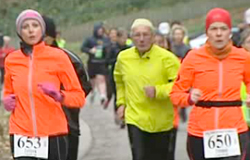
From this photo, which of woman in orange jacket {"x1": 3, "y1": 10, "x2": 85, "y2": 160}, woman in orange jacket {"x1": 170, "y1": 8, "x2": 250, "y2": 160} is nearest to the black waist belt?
woman in orange jacket {"x1": 170, "y1": 8, "x2": 250, "y2": 160}

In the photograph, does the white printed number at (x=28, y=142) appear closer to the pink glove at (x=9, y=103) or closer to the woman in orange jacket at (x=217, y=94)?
the pink glove at (x=9, y=103)

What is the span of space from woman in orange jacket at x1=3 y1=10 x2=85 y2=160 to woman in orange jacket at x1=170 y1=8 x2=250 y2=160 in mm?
950

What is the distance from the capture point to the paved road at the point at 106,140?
12.6 metres

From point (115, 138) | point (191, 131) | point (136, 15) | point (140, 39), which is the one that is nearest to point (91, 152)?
point (115, 138)

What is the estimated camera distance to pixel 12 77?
7.27 m

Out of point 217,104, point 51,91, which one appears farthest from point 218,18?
point 51,91

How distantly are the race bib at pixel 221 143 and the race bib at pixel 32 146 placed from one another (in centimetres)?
130

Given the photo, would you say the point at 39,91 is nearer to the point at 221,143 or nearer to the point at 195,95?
the point at 195,95

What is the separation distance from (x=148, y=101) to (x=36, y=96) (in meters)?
2.03

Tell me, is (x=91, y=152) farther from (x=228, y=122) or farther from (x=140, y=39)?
(x=228, y=122)

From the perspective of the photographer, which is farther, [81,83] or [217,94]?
[81,83]

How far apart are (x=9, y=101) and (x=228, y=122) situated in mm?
1776

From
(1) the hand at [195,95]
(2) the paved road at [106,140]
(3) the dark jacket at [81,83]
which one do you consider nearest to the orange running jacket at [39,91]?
(1) the hand at [195,95]

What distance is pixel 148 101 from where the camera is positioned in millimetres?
8883
